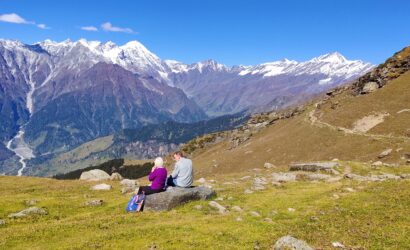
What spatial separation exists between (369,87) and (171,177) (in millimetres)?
108218

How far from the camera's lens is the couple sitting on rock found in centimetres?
3588

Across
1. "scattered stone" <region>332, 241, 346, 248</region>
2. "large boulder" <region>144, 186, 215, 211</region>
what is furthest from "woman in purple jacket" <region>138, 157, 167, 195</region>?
"scattered stone" <region>332, 241, 346, 248</region>

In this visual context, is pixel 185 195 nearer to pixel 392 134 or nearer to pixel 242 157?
pixel 392 134

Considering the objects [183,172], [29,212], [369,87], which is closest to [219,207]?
[183,172]

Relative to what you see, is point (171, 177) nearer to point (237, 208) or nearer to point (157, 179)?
point (157, 179)

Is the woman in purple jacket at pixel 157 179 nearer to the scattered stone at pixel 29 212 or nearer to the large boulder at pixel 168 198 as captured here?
the large boulder at pixel 168 198

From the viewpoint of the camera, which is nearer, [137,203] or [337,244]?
[337,244]

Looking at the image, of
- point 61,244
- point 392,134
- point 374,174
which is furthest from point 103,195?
point 392,134

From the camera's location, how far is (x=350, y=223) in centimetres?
2856

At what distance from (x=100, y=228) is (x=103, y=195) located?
17.8 meters

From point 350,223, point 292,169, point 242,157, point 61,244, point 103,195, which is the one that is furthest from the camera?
point 242,157

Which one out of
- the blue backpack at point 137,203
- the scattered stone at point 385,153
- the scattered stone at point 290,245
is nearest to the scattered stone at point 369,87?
the scattered stone at point 385,153

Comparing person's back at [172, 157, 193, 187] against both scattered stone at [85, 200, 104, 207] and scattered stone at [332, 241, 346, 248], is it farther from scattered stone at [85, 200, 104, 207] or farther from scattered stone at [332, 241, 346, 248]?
scattered stone at [332, 241, 346, 248]

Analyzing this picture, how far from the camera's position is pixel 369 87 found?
130875 millimetres
